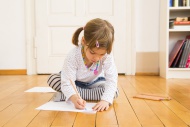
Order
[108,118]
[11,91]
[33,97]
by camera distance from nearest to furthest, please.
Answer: [108,118] < [33,97] < [11,91]

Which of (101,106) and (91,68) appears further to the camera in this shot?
(91,68)

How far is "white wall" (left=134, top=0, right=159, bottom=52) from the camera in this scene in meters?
2.65

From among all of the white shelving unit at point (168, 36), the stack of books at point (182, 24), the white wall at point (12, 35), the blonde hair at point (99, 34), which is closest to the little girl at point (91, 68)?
the blonde hair at point (99, 34)

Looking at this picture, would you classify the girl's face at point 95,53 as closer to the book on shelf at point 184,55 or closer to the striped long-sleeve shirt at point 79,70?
the striped long-sleeve shirt at point 79,70

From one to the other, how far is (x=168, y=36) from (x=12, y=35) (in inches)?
59.3

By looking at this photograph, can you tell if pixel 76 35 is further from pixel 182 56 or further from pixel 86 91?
pixel 182 56

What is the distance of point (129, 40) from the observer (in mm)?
2682

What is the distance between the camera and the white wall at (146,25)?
8.70 feet

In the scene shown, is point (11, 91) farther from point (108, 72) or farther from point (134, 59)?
point (134, 59)

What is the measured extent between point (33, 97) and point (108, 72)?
470mm

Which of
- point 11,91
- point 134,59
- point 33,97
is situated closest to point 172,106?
point 33,97

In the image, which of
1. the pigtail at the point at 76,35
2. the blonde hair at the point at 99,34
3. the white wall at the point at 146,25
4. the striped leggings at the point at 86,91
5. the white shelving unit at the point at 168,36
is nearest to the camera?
the blonde hair at the point at 99,34

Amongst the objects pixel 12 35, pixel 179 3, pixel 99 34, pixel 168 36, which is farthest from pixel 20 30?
pixel 99 34

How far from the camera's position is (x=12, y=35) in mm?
2723
